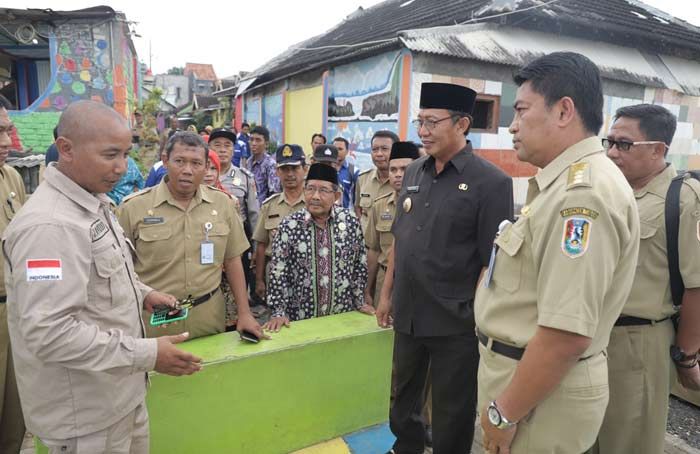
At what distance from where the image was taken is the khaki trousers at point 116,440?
5.41ft

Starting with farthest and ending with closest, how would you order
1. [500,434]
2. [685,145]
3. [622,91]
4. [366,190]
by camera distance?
[685,145], [622,91], [366,190], [500,434]

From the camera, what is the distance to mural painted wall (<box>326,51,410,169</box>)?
305 inches

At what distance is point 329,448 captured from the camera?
9.48 ft

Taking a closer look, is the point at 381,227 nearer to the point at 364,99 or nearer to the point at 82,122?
the point at 82,122

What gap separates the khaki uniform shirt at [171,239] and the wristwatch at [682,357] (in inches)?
101

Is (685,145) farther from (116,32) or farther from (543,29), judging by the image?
(116,32)

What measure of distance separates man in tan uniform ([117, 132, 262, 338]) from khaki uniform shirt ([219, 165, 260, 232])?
1.83m

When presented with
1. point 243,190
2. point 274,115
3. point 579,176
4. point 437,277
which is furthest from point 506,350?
point 274,115

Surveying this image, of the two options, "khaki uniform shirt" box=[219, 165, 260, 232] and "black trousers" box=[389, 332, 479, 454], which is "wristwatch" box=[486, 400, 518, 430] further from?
"khaki uniform shirt" box=[219, 165, 260, 232]

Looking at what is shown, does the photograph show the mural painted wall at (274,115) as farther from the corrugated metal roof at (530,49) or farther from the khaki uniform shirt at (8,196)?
the khaki uniform shirt at (8,196)

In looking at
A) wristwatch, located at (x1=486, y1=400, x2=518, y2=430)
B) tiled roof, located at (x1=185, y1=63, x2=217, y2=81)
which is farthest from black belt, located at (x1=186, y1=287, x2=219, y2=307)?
tiled roof, located at (x1=185, y1=63, x2=217, y2=81)

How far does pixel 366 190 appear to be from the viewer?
199 inches

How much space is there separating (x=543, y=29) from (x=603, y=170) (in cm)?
832

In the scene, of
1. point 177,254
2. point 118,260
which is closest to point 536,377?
point 118,260
